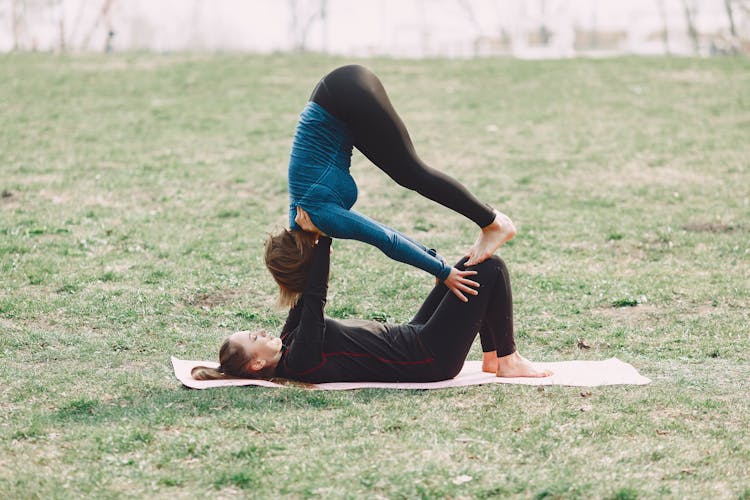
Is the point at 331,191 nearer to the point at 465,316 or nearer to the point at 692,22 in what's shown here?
the point at 465,316

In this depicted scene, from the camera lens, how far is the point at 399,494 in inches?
182

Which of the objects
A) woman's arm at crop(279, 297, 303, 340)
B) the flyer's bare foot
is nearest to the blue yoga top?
woman's arm at crop(279, 297, 303, 340)

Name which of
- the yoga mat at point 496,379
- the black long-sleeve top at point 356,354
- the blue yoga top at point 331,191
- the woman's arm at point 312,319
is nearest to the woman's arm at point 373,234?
the blue yoga top at point 331,191

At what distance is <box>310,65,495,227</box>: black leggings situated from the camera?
6082mm

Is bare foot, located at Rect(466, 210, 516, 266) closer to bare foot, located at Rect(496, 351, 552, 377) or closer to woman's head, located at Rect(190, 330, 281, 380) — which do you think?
bare foot, located at Rect(496, 351, 552, 377)

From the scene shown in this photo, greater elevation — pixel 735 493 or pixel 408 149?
pixel 408 149

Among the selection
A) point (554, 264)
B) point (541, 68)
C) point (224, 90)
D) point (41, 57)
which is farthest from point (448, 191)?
point (41, 57)

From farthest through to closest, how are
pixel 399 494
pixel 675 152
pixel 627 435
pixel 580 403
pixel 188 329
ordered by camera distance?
pixel 675 152, pixel 188 329, pixel 580 403, pixel 627 435, pixel 399 494

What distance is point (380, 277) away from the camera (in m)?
10.3

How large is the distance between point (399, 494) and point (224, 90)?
61.1ft

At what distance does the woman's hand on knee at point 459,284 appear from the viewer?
20.5ft

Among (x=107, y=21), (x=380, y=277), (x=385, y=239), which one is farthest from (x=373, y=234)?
(x=107, y=21)

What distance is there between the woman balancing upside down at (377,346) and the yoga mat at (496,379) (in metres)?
0.07

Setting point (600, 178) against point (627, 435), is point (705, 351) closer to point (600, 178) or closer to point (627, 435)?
point (627, 435)
